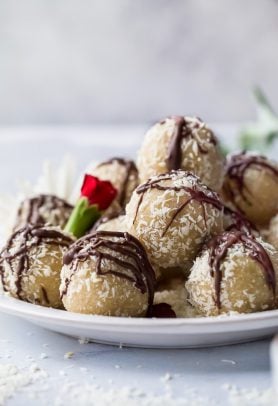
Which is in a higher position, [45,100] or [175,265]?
[45,100]

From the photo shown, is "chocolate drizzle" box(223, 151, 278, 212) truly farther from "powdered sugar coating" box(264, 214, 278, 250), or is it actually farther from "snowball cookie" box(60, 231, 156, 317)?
"snowball cookie" box(60, 231, 156, 317)

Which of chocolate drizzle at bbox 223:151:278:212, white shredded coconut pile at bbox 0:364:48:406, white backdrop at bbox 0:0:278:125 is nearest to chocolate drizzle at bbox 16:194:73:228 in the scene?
chocolate drizzle at bbox 223:151:278:212

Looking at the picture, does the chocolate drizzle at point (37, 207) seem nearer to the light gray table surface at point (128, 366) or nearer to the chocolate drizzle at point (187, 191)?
the light gray table surface at point (128, 366)

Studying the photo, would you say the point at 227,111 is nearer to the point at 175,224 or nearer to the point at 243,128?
the point at 243,128

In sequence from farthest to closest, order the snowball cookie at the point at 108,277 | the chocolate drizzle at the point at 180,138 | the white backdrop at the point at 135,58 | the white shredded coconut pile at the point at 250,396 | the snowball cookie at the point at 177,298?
the white backdrop at the point at 135,58 < the chocolate drizzle at the point at 180,138 < the snowball cookie at the point at 177,298 < the snowball cookie at the point at 108,277 < the white shredded coconut pile at the point at 250,396

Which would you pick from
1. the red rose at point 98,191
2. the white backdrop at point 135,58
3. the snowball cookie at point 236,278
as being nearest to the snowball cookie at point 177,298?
the snowball cookie at point 236,278

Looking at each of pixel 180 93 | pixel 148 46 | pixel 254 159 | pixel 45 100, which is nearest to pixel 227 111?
pixel 180 93

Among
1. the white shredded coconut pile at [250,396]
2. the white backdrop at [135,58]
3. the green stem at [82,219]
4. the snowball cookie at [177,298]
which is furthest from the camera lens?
the white backdrop at [135,58]
